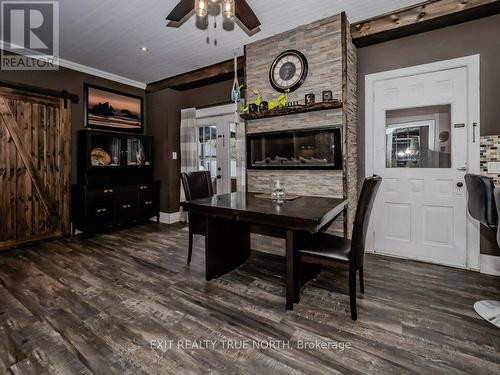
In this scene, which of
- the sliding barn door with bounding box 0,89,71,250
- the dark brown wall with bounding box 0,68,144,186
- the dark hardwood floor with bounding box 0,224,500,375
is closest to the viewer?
the dark hardwood floor with bounding box 0,224,500,375

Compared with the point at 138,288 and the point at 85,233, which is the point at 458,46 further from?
the point at 85,233

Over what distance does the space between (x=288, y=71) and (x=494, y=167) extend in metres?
2.44

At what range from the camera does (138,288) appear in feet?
7.95

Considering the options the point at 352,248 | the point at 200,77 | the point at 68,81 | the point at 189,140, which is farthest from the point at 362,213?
the point at 68,81

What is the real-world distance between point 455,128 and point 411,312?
2.04m

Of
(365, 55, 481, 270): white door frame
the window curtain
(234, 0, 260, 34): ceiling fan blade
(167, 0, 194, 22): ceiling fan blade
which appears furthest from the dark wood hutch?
(365, 55, 481, 270): white door frame

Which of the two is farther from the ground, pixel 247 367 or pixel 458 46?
pixel 458 46

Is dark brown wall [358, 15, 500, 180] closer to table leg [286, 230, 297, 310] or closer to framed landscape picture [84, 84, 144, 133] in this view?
table leg [286, 230, 297, 310]

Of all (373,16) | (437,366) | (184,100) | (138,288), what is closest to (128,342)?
(138,288)

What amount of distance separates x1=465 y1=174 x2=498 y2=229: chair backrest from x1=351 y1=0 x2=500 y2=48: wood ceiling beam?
1.75 meters

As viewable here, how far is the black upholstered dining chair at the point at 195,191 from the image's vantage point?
119 inches

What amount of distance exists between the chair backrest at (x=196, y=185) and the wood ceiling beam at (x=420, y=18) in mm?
2524

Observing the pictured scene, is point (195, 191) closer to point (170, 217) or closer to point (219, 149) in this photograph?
point (219, 149)

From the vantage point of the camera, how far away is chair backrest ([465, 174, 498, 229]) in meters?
1.97
